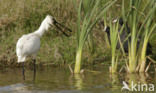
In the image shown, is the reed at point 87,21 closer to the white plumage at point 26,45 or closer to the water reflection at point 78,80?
the water reflection at point 78,80

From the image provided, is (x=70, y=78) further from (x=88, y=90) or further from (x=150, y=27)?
(x=150, y=27)

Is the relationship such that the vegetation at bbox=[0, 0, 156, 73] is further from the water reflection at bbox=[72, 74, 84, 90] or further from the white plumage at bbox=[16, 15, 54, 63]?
the white plumage at bbox=[16, 15, 54, 63]

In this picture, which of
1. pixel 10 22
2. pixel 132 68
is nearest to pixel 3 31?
pixel 10 22

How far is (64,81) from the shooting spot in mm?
7598

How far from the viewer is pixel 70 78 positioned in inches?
310

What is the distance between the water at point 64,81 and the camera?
22.0ft

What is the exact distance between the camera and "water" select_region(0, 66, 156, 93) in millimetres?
6699

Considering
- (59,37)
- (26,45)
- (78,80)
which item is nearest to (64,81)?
(78,80)

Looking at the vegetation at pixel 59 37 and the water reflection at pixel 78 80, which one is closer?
the water reflection at pixel 78 80

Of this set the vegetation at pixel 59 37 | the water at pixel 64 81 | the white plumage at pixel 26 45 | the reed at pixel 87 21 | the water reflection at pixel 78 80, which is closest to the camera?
the water at pixel 64 81

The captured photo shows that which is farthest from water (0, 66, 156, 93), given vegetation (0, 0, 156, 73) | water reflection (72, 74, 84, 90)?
vegetation (0, 0, 156, 73)

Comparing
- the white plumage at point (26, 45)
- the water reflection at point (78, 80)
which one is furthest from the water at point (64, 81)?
the white plumage at point (26, 45)

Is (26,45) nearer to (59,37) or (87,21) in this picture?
(87,21)

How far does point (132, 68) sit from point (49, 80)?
1739 mm
